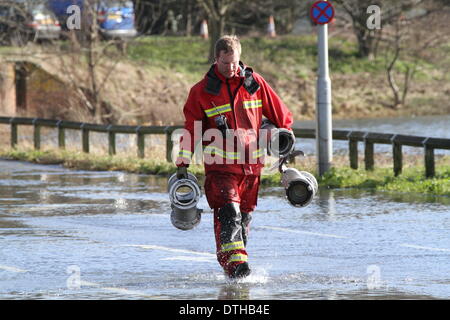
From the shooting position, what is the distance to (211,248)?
1205 cm

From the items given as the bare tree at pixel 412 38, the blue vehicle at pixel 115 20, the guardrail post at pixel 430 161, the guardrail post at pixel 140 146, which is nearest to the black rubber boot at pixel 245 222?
the guardrail post at pixel 430 161

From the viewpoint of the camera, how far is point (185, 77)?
51.9 metres

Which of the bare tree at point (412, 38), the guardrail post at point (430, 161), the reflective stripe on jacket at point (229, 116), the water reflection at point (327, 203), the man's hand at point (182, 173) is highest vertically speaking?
the bare tree at point (412, 38)

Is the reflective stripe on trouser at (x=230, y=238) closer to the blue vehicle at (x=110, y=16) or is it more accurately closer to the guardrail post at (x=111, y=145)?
the guardrail post at (x=111, y=145)

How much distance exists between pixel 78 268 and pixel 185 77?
1631 inches

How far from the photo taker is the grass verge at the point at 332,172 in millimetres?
17391

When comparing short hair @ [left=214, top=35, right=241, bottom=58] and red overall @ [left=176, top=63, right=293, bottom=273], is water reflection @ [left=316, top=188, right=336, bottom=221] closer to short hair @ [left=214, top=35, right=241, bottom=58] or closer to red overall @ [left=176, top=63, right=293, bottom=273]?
red overall @ [left=176, top=63, right=293, bottom=273]

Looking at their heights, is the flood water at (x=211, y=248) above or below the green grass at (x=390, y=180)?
below

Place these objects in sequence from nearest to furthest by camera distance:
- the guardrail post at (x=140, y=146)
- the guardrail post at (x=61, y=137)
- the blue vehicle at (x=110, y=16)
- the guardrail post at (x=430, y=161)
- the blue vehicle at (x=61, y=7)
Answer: the guardrail post at (x=430, y=161) → the guardrail post at (x=140, y=146) → the guardrail post at (x=61, y=137) → the blue vehicle at (x=61, y=7) → the blue vehicle at (x=110, y=16)

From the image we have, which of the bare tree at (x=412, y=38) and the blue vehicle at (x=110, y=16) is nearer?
the blue vehicle at (x=110, y=16)

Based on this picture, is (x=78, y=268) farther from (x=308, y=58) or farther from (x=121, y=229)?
(x=308, y=58)

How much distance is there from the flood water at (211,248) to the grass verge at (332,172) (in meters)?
0.54

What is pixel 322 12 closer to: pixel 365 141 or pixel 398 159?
pixel 365 141

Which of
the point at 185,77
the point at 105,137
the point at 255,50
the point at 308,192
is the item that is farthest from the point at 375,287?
the point at 255,50
